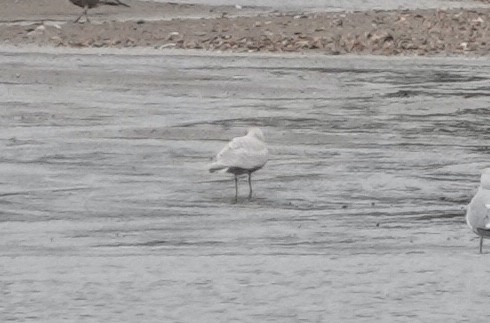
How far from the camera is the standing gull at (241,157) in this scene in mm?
11703

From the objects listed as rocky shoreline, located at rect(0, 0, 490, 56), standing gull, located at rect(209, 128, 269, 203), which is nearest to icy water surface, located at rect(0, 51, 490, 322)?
standing gull, located at rect(209, 128, 269, 203)

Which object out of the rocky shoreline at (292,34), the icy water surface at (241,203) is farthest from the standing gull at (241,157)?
the rocky shoreline at (292,34)

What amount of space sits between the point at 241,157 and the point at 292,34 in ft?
48.8

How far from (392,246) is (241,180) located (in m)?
2.83

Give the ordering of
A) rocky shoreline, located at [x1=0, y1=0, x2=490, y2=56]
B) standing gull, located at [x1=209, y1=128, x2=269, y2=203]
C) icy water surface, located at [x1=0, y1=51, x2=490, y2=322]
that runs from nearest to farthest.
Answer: icy water surface, located at [x1=0, y1=51, x2=490, y2=322], standing gull, located at [x1=209, y1=128, x2=269, y2=203], rocky shoreline, located at [x1=0, y1=0, x2=490, y2=56]

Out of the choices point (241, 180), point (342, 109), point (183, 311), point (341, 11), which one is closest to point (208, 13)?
point (341, 11)

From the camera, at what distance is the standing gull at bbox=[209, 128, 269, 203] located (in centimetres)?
1170

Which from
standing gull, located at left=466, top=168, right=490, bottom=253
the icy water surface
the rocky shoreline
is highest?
standing gull, located at left=466, top=168, right=490, bottom=253

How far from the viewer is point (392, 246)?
10.2 m

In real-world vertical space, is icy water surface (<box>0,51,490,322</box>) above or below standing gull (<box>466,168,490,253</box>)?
below

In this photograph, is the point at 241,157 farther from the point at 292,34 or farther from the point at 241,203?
the point at 292,34

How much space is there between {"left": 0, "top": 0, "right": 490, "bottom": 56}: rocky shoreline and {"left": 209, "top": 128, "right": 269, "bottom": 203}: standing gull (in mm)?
13036

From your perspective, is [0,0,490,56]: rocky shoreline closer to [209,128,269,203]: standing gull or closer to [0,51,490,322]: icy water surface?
[0,51,490,322]: icy water surface

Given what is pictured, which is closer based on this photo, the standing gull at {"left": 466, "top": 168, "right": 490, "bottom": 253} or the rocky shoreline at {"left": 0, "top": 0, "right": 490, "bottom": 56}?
the standing gull at {"left": 466, "top": 168, "right": 490, "bottom": 253}
